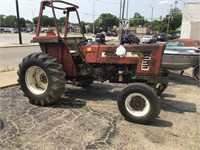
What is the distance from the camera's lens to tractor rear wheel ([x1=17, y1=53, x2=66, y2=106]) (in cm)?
562

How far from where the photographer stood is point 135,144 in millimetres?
4020

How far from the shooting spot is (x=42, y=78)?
20.5 ft

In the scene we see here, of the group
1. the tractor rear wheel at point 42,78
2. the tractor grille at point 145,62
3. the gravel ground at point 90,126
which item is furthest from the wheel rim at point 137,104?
the tractor rear wheel at point 42,78

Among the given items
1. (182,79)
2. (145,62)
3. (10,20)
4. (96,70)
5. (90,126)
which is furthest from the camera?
(10,20)

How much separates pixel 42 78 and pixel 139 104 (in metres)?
2.59

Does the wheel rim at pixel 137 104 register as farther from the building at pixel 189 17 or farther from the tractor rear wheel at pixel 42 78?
the building at pixel 189 17

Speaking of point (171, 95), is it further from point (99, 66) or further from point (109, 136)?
point (109, 136)

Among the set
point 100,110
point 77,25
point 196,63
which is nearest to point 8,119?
point 100,110

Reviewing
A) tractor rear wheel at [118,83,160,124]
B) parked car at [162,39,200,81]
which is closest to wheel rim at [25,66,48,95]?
→ tractor rear wheel at [118,83,160,124]

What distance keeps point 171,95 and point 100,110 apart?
254 centimetres

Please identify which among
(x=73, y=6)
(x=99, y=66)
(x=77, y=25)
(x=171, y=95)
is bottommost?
(x=171, y=95)

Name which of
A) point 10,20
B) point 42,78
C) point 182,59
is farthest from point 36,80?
point 10,20

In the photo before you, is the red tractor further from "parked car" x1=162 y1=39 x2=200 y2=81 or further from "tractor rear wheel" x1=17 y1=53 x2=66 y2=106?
"parked car" x1=162 y1=39 x2=200 y2=81

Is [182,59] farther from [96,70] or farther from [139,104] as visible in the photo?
[139,104]
